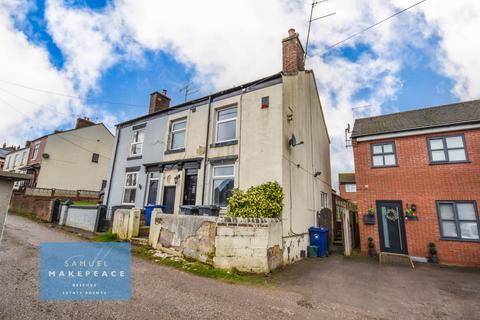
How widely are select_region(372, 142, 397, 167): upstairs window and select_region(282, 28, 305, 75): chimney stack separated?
578cm

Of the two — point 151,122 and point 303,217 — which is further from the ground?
A: point 151,122

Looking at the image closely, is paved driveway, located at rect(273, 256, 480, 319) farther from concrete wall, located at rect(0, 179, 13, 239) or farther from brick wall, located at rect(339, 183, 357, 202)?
brick wall, located at rect(339, 183, 357, 202)

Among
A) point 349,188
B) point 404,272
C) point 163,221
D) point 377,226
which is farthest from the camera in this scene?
point 349,188

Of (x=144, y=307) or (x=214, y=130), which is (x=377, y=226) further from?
(x=144, y=307)

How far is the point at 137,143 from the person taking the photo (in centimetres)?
1503

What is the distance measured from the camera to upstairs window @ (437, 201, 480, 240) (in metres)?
9.59

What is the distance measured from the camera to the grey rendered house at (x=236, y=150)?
9.61 meters

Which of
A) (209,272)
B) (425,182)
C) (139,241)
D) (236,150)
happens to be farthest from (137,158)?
(425,182)

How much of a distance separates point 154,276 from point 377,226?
403 inches

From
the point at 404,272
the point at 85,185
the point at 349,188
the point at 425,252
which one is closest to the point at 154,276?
the point at 404,272

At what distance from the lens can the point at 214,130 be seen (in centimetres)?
1174

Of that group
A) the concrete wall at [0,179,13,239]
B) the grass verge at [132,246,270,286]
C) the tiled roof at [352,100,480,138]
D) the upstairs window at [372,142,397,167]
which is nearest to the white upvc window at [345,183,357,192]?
the tiled roof at [352,100,480,138]

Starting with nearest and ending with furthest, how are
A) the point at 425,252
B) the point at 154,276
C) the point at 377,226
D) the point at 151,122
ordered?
the point at 154,276 < the point at 425,252 < the point at 377,226 < the point at 151,122

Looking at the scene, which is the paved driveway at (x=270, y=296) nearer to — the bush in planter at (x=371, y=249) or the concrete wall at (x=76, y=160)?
the bush in planter at (x=371, y=249)
